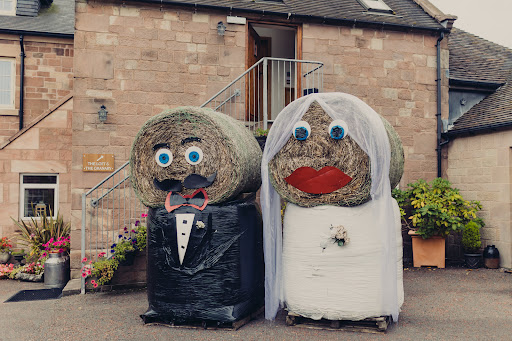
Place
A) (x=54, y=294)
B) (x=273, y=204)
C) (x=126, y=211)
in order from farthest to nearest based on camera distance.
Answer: (x=126, y=211)
(x=54, y=294)
(x=273, y=204)

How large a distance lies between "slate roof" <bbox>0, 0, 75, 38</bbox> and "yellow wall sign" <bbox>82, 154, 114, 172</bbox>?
3.91 metres

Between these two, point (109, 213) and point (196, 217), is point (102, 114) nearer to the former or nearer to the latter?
point (109, 213)

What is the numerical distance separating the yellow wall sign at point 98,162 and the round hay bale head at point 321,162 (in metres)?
3.56

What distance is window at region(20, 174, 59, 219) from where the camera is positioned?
30.4 ft

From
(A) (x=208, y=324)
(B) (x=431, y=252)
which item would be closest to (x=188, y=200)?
(A) (x=208, y=324)

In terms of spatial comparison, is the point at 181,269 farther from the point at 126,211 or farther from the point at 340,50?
the point at 340,50

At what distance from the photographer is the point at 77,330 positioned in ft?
15.7

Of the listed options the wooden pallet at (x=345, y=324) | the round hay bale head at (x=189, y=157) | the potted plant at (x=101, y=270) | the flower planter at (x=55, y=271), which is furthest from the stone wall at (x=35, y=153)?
the wooden pallet at (x=345, y=324)

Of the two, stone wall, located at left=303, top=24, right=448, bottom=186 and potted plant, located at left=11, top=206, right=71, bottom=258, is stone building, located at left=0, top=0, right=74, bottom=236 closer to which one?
potted plant, located at left=11, top=206, right=71, bottom=258

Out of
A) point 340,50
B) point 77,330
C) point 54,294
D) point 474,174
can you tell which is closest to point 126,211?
point 54,294

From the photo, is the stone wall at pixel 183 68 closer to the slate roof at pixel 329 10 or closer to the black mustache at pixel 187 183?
the slate roof at pixel 329 10

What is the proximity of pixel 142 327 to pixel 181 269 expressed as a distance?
75cm

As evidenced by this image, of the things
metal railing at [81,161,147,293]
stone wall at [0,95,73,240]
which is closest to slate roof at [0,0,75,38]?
stone wall at [0,95,73,240]

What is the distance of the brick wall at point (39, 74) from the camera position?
990 cm
